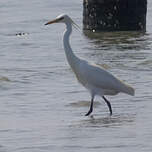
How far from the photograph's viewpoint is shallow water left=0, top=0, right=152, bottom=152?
9406 millimetres

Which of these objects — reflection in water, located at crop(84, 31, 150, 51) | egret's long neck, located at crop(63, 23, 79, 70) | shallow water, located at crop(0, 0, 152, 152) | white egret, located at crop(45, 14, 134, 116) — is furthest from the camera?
reflection in water, located at crop(84, 31, 150, 51)

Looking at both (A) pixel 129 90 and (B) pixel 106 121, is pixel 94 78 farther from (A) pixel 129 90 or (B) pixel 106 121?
(B) pixel 106 121

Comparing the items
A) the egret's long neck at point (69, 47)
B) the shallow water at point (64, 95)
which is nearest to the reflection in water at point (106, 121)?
the shallow water at point (64, 95)

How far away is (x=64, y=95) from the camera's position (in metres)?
12.8

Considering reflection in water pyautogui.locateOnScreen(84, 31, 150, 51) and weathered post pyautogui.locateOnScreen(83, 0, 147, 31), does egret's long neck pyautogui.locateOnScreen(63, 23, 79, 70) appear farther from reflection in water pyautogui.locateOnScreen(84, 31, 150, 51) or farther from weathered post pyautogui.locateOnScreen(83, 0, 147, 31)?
weathered post pyautogui.locateOnScreen(83, 0, 147, 31)

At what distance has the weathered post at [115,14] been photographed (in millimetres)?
19672

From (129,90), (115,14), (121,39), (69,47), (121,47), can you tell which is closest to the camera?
(129,90)

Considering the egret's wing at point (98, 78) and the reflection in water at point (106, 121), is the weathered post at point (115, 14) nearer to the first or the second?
the egret's wing at point (98, 78)

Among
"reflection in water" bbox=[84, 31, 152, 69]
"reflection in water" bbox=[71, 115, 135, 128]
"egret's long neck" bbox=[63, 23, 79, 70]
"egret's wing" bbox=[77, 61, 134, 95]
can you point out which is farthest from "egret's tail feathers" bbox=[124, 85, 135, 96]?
"reflection in water" bbox=[84, 31, 152, 69]

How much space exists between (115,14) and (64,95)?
7346mm

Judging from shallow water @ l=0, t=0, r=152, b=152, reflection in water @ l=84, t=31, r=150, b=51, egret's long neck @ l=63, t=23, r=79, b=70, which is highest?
egret's long neck @ l=63, t=23, r=79, b=70

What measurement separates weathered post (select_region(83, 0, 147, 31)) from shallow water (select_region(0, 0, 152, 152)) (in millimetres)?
257

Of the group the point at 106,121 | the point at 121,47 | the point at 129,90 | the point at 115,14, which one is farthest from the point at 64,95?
the point at 115,14

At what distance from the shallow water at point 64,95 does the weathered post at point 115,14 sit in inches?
10.1
